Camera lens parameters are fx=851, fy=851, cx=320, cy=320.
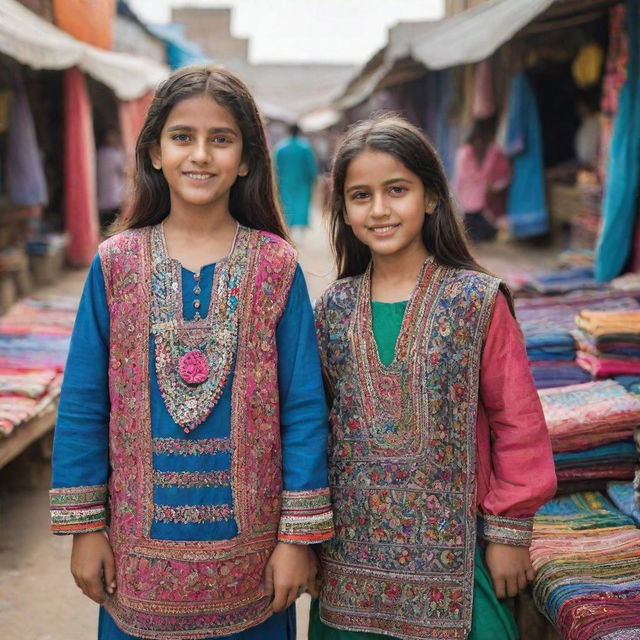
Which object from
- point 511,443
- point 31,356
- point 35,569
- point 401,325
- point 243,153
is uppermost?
point 243,153

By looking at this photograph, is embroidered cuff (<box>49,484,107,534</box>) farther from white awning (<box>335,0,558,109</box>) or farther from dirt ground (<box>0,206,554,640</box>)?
white awning (<box>335,0,558,109</box>)

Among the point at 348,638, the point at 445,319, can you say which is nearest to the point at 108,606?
the point at 348,638

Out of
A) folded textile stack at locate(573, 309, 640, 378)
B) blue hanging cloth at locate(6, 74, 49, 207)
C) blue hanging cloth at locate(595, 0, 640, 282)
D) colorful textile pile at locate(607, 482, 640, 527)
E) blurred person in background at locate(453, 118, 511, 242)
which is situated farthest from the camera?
blurred person in background at locate(453, 118, 511, 242)

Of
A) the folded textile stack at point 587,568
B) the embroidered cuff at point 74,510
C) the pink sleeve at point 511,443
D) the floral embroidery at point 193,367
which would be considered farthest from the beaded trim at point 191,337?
the folded textile stack at point 587,568

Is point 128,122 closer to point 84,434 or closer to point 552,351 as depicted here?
point 552,351

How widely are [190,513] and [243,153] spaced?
0.80m

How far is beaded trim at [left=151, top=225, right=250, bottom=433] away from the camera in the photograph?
5.79 feet

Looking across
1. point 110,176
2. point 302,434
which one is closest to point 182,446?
point 302,434

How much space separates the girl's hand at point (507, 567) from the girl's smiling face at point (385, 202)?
28.6 inches

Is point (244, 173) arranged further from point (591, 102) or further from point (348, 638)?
point (591, 102)

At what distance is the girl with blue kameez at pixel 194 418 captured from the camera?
1768 millimetres

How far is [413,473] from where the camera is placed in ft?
6.30

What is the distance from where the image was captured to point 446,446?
6.31 ft

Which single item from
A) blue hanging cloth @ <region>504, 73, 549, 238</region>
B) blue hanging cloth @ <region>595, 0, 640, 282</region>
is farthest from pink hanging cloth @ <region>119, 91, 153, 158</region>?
blue hanging cloth @ <region>595, 0, 640, 282</region>
